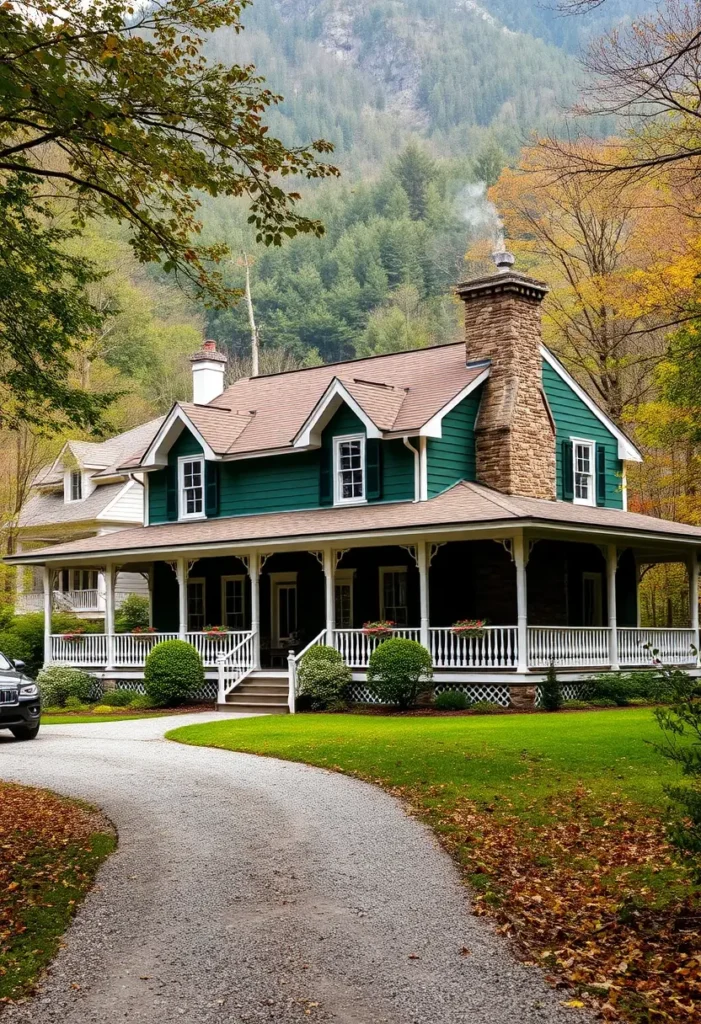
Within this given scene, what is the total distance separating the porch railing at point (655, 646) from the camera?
2903cm

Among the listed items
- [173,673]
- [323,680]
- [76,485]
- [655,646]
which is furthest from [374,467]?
[76,485]

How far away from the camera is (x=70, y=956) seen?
8.24 metres

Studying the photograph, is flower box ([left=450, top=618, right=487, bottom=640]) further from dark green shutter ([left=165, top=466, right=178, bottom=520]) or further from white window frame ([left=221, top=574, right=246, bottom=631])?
dark green shutter ([left=165, top=466, right=178, bottom=520])

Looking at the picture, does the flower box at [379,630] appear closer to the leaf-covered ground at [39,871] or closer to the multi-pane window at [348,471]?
the multi-pane window at [348,471]

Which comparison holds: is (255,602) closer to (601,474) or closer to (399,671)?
(399,671)

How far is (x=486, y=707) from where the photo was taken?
84.4 ft

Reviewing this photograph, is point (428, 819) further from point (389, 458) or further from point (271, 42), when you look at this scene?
point (271, 42)

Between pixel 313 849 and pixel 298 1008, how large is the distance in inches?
173

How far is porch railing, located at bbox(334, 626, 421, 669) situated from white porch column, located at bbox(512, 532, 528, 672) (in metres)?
2.54

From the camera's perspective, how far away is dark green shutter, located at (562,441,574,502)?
1236 inches

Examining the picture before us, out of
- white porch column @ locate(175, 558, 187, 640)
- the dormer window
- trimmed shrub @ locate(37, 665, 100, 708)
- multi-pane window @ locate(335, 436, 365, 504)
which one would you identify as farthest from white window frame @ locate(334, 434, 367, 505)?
the dormer window

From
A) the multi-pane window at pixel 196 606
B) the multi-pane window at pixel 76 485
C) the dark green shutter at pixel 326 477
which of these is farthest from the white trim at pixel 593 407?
the multi-pane window at pixel 76 485

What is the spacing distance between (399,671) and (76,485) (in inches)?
1060

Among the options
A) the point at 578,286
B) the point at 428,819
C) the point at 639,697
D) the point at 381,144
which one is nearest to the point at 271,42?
the point at 381,144
